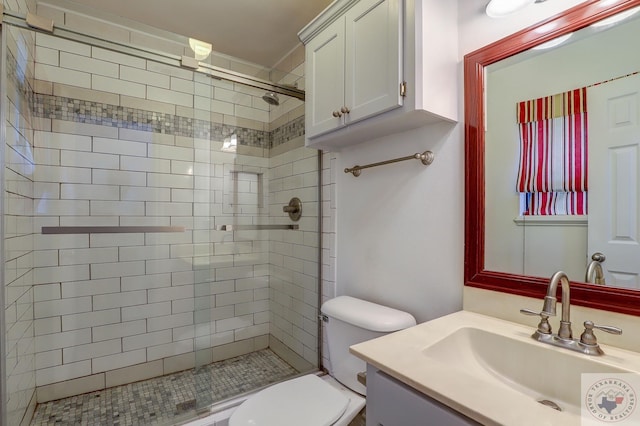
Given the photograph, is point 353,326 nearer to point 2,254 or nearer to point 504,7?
point 504,7

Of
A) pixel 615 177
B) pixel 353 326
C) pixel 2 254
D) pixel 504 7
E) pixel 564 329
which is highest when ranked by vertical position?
pixel 504 7

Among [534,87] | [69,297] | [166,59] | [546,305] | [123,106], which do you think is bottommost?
[69,297]

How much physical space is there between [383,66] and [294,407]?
1448 millimetres

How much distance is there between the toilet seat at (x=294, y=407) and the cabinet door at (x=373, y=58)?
1.23m

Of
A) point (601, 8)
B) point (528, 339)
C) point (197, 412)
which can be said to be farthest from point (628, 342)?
point (197, 412)

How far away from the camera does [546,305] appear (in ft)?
2.72

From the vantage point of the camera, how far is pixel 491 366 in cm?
95

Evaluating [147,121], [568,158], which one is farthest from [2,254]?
[568,158]

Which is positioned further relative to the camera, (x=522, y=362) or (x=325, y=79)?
(x=325, y=79)

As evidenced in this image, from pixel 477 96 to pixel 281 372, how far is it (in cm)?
198

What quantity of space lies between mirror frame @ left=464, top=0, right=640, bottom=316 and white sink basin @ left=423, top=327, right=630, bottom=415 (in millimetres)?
195

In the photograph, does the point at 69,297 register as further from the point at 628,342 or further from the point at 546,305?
the point at 628,342

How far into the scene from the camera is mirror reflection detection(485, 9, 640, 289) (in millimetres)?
848

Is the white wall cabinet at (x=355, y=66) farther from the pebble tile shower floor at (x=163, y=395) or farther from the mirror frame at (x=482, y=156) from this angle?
the pebble tile shower floor at (x=163, y=395)
